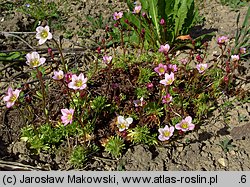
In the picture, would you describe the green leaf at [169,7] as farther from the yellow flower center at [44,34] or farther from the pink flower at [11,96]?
the pink flower at [11,96]

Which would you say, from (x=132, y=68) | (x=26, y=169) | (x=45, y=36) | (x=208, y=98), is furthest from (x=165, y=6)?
(x=26, y=169)

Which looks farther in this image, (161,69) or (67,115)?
(161,69)

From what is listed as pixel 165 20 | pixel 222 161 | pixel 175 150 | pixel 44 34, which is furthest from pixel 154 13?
pixel 222 161

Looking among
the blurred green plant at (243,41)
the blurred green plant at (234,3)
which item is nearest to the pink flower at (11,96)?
the blurred green plant at (243,41)

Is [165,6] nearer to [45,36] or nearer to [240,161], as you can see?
[45,36]

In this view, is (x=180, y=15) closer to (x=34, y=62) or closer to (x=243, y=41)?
(x=243, y=41)

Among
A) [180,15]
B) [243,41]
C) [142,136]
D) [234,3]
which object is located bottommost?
[142,136]

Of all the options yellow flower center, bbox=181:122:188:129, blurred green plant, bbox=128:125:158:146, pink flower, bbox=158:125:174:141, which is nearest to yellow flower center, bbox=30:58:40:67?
blurred green plant, bbox=128:125:158:146

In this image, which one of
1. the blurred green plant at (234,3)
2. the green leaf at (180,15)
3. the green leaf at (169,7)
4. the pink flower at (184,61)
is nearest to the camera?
the pink flower at (184,61)

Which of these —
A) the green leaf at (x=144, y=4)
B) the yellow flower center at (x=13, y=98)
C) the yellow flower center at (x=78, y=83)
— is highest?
the green leaf at (x=144, y=4)

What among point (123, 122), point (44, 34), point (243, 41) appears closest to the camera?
point (123, 122)
